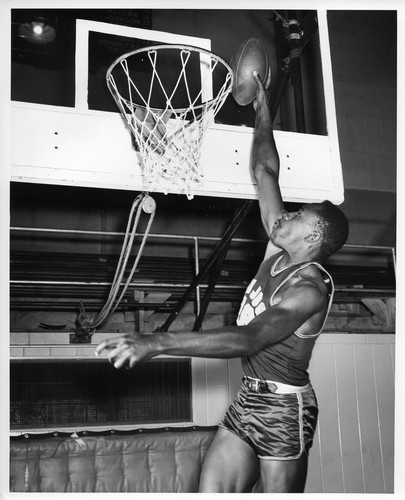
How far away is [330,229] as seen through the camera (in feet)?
11.3

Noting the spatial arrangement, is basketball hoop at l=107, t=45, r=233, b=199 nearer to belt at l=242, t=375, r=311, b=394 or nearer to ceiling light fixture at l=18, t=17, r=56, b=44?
belt at l=242, t=375, r=311, b=394

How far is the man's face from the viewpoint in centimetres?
346

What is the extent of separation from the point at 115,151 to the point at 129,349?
179 cm

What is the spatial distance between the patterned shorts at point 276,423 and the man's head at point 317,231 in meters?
0.80

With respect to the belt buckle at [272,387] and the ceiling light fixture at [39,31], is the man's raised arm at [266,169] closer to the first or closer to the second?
the belt buckle at [272,387]

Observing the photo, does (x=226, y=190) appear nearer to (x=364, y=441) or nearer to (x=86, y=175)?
(x=86, y=175)

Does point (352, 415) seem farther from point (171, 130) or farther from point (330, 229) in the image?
point (171, 130)

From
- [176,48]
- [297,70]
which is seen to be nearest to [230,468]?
[176,48]

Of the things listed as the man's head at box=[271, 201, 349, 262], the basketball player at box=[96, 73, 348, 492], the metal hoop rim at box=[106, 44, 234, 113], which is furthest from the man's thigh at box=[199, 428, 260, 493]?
the metal hoop rim at box=[106, 44, 234, 113]

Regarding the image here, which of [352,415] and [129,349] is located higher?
[129,349]

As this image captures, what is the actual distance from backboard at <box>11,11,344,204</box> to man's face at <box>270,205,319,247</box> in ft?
1.39

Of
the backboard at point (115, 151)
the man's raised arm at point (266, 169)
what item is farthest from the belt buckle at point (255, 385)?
the backboard at point (115, 151)

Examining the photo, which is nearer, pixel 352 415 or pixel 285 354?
pixel 285 354

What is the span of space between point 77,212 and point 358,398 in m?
Answer: 3.92
